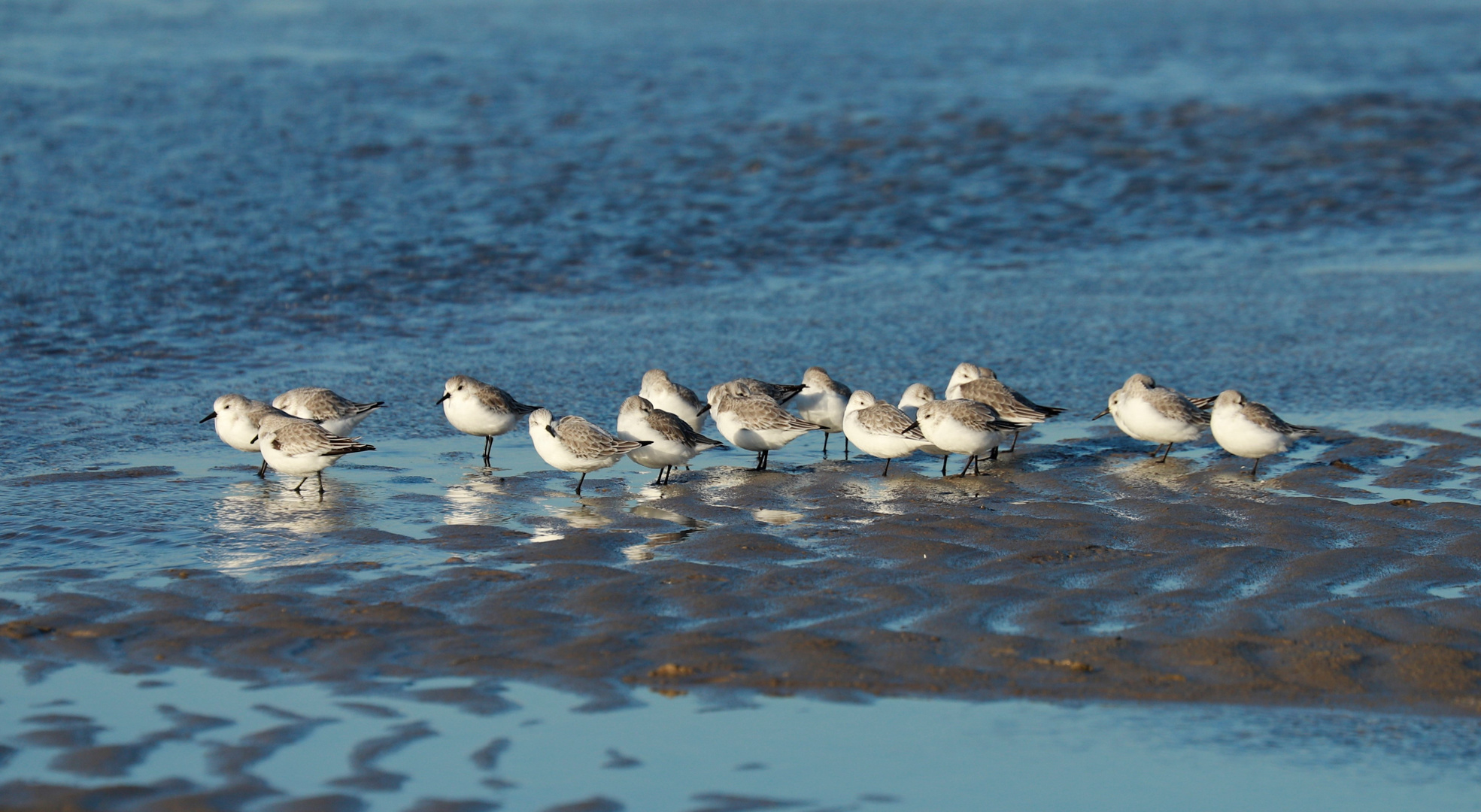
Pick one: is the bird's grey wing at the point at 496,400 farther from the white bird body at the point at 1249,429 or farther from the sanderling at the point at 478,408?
the white bird body at the point at 1249,429

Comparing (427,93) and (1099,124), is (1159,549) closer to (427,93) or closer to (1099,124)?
(1099,124)

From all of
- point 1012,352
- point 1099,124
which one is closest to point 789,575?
point 1012,352

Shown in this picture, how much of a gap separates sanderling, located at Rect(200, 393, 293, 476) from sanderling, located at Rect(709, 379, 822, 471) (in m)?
3.21

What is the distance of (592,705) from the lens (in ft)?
21.7

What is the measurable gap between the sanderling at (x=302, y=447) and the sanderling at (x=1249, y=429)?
5.78 meters

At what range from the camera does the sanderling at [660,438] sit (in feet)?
34.8

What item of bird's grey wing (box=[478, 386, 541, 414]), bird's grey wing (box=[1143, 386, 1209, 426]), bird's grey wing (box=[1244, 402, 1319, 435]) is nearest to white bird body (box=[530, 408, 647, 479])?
bird's grey wing (box=[478, 386, 541, 414])

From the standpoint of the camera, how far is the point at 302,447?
10.0 metres

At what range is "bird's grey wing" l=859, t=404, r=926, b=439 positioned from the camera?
420 inches

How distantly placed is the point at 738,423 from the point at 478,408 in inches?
74.8

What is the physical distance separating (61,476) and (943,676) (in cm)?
640

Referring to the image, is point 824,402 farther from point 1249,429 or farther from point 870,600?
point 870,600

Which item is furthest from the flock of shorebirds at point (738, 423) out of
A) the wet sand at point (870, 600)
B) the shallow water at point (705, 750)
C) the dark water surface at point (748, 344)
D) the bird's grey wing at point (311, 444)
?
the shallow water at point (705, 750)

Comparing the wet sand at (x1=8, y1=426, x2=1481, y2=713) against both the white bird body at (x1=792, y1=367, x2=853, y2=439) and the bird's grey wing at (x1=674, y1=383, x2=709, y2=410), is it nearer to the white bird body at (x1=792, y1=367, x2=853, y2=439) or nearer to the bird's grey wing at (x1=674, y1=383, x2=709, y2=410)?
the bird's grey wing at (x1=674, y1=383, x2=709, y2=410)
